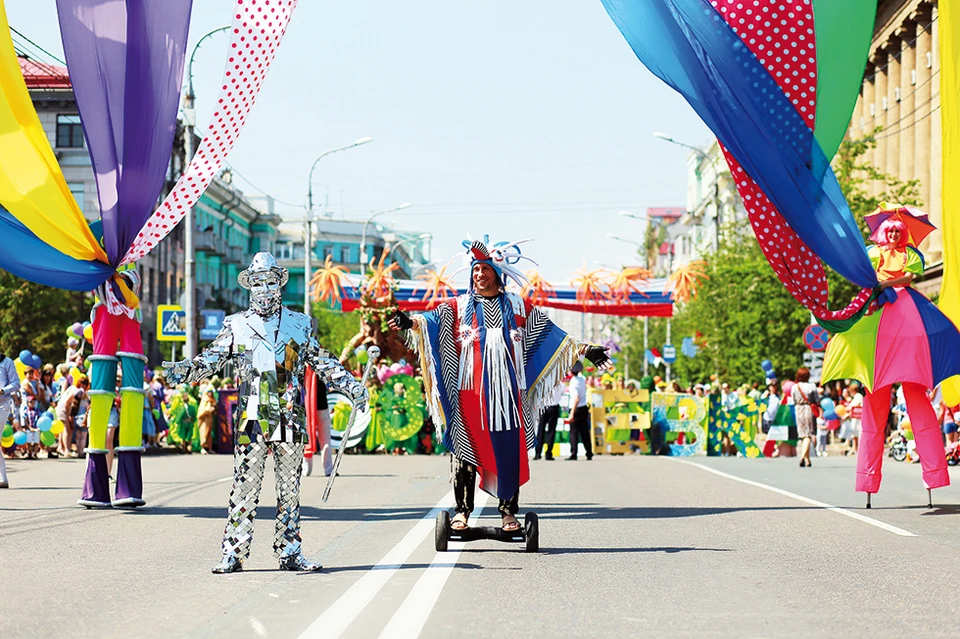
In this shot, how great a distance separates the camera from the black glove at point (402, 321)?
33.5 ft

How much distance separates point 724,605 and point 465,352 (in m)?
3.37

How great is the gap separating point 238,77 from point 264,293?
5819 millimetres

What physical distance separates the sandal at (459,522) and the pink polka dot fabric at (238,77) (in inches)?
205

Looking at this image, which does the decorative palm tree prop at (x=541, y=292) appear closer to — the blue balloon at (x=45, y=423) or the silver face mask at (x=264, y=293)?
the blue balloon at (x=45, y=423)

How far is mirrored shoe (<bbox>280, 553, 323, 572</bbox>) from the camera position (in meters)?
9.08

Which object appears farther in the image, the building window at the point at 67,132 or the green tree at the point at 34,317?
the building window at the point at 67,132

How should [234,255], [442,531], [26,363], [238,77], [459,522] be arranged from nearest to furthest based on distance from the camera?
[442,531], [459,522], [238,77], [26,363], [234,255]

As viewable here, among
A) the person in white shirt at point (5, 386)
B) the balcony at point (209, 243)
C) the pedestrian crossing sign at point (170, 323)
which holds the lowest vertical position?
the person in white shirt at point (5, 386)

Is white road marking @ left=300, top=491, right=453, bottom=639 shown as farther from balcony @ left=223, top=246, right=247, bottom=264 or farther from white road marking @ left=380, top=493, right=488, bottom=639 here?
balcony @ left=223, top=246, right=247, bottom=264

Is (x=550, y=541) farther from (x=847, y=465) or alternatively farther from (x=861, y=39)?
(x=847, y=465)

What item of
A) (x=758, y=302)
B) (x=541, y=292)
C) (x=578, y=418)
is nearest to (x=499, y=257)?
(x=578, y=418)

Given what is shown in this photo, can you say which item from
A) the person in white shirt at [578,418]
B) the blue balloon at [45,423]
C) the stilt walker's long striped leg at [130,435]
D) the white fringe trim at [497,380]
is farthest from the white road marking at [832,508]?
the blue balloon at [45,423]

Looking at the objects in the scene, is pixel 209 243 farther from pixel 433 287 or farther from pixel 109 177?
pixel 109 177

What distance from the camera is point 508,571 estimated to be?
916cm
